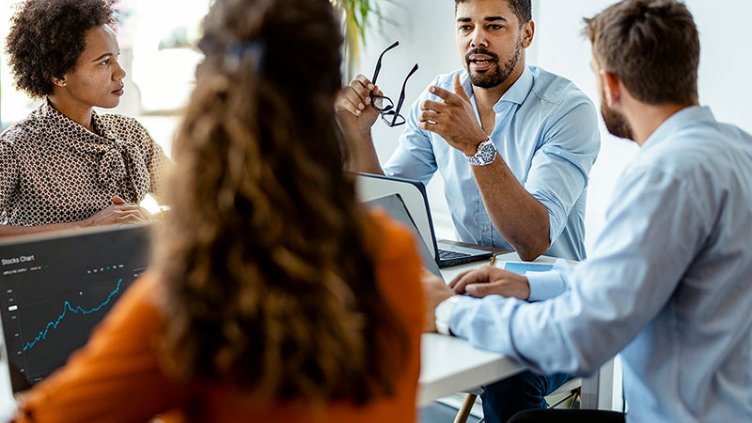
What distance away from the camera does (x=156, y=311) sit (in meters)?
0.67

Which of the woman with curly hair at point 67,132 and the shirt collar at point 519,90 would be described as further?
the shirt collar at point 519,90

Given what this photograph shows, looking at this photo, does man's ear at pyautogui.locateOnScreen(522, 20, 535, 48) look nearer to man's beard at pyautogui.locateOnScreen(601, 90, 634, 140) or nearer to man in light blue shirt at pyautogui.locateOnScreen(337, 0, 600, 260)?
man in light blue shirt at pyautogui.locateOnScreen(337, 0, 600, 260)

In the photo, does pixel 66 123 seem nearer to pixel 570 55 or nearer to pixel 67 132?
pixel 67 132

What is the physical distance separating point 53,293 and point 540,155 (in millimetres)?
1374

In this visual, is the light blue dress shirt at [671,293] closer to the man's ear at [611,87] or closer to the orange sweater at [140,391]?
the man's ear at [611,87]

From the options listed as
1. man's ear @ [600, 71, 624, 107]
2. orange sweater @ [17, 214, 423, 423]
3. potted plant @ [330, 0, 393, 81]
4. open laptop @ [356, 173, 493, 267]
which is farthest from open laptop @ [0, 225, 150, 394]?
potted plant @ [330, 0, 393, 81]

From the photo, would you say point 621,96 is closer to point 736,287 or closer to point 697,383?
point 736,287

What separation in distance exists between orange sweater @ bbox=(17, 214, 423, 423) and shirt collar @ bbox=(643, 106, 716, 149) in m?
0.67

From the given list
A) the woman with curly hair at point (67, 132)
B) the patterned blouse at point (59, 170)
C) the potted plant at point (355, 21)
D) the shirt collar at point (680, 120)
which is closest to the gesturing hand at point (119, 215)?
the woman with curly hair at point (67, 132)

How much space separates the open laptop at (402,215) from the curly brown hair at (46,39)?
1.02m

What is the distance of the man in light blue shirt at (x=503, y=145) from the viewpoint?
6.36 feet

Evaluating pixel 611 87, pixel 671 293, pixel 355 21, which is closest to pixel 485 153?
pixel 611 87

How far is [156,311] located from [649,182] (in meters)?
0.77

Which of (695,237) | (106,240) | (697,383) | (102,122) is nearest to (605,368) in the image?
(697,383)
